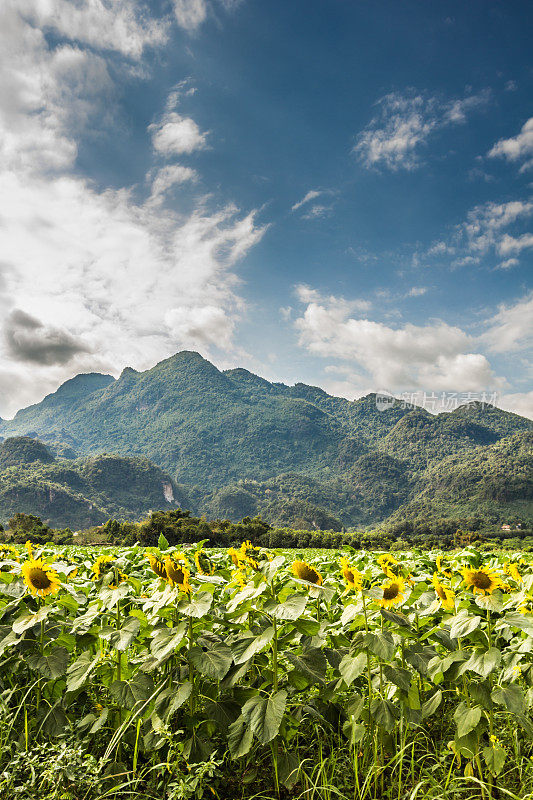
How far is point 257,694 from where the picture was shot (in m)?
2.26

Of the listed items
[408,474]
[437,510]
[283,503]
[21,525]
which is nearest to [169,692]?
[21,525]

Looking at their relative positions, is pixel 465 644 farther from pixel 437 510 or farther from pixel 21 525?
pixel 437 510

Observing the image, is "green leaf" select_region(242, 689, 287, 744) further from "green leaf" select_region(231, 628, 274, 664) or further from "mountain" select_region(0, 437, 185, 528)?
"mountain" select_region(0, 437, 185, 528)

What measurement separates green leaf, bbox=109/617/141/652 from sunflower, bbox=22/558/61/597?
0.63 m

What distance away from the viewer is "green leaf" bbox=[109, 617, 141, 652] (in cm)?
225

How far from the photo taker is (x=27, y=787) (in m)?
2.22

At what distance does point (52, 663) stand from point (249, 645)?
3.76 feet

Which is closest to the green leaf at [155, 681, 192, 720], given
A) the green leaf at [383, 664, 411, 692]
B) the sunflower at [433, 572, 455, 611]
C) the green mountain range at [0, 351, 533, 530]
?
the green leaf at [383, 664, 411, 692]

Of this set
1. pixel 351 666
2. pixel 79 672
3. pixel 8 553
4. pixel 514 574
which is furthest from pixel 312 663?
pixel 8 553

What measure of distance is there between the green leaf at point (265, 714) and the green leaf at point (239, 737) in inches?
2.5

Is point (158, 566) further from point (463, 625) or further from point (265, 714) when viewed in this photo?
point (463, 625)

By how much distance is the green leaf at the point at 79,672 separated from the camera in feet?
7.75

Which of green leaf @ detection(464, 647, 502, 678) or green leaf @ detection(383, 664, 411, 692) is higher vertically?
green leaf @ detection(464, 647, 502, 678)

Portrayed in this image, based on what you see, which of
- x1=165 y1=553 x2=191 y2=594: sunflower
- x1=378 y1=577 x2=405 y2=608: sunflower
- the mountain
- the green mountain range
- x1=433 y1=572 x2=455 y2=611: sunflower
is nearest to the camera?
x1=165 y1=553 x2=191 y2=594: sunflower
